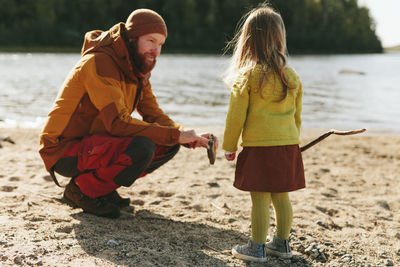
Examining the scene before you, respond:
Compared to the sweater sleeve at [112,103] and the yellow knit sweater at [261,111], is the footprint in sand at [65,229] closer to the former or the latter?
the sweater sleeve at [112,103]

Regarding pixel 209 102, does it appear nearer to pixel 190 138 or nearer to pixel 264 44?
pixel 190 138

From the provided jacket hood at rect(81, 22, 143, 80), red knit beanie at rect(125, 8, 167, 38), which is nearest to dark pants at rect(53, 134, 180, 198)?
jacket hood at rect(81, 22, 143, 80)

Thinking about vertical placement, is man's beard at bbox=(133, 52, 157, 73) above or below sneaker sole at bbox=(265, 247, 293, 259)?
above

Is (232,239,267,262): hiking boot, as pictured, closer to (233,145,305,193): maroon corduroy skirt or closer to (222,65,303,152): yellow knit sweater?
(233,145,305,193): maroon corduroy skirt

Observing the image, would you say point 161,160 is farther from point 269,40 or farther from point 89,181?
point 269,40

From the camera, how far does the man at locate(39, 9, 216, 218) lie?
122 inches

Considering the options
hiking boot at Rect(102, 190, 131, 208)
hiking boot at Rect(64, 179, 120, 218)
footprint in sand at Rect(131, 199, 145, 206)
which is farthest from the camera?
footprint in sand at Rect(131, 199, 145, 206)

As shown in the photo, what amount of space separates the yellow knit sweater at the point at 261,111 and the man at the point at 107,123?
0.43m

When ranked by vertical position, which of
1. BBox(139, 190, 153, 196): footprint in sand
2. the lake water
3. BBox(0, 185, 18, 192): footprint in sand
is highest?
BBox(0, 185, 18, 192): footprint in sand

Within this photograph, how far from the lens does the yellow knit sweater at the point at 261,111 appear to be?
282 centimetres

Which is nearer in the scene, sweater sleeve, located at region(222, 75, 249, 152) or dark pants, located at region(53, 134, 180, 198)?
sweater sleeve, located at region(222, 75, 249, 152)

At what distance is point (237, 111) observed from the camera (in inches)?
112

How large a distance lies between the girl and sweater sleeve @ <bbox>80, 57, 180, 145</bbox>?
0.57 metres

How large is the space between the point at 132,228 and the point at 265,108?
1.31 meters
